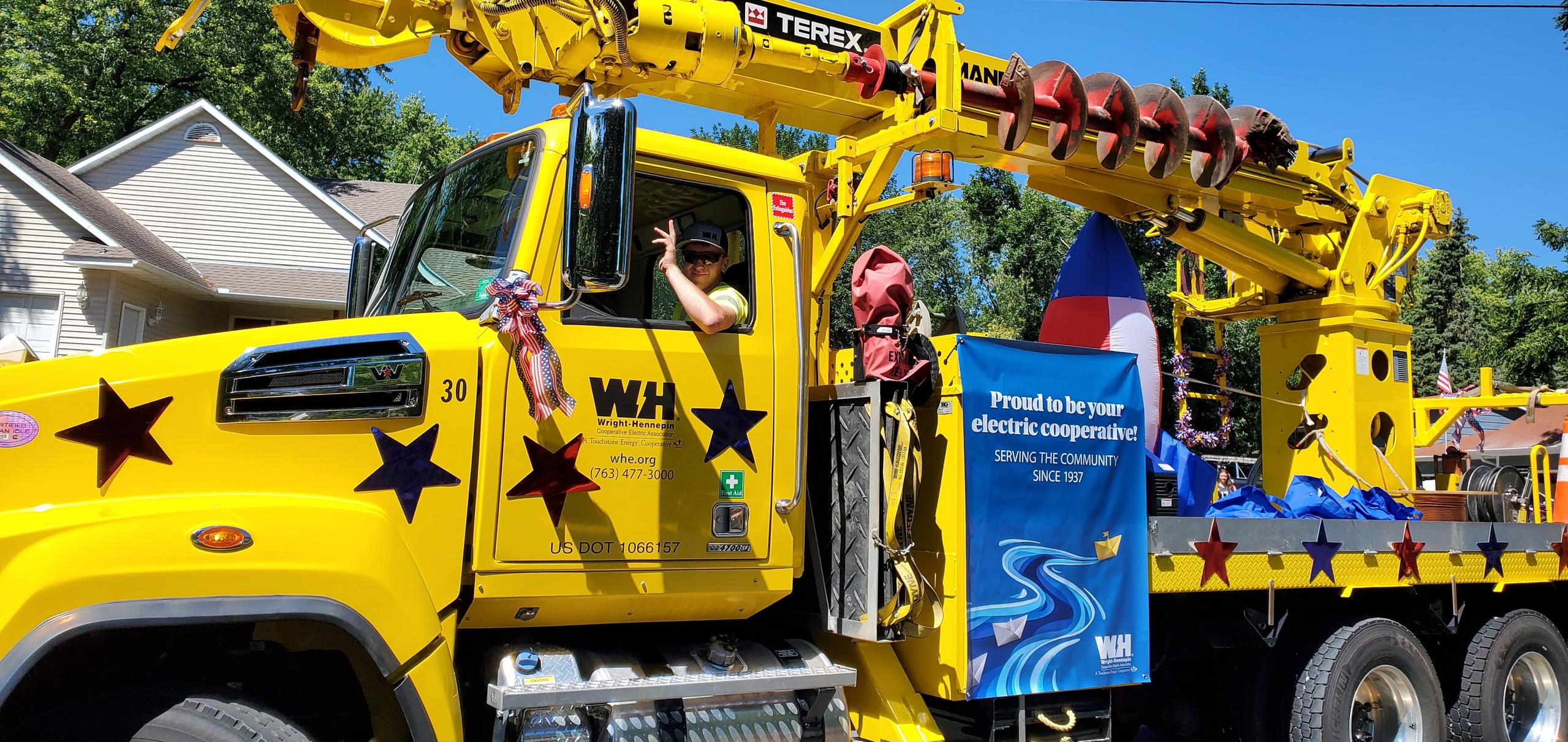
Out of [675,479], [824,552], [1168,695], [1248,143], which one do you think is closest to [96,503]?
[675,479]

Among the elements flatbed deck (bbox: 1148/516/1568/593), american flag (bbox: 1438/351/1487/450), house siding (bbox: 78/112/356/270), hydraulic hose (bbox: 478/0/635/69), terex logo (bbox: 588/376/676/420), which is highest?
house siding (bbox: 78/112/356/270)

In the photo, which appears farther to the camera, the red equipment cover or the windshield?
the red equipment cover

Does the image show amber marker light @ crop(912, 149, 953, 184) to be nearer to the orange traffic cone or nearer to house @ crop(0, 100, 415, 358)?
the orange traffic cone

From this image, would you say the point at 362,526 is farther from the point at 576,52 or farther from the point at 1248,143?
the point at 1248,143

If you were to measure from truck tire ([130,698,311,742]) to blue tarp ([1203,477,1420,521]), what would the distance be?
13.7 ft

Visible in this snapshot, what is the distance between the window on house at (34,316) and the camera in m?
16.9

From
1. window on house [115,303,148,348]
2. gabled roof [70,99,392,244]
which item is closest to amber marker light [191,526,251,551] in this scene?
window on house [115,303,148,348]

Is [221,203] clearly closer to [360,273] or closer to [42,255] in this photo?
[42,255]

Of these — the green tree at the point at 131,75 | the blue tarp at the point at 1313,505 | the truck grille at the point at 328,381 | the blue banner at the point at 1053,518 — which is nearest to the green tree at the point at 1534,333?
the blue tarp at the point at 1313,505

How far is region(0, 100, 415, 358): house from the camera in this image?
54.6ft

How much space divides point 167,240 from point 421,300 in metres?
19.2

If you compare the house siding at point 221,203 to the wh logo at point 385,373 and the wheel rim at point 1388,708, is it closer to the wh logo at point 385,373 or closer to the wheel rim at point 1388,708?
the wh logo at point 385,373

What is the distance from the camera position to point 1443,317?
41250mm

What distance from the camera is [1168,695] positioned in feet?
19.8
